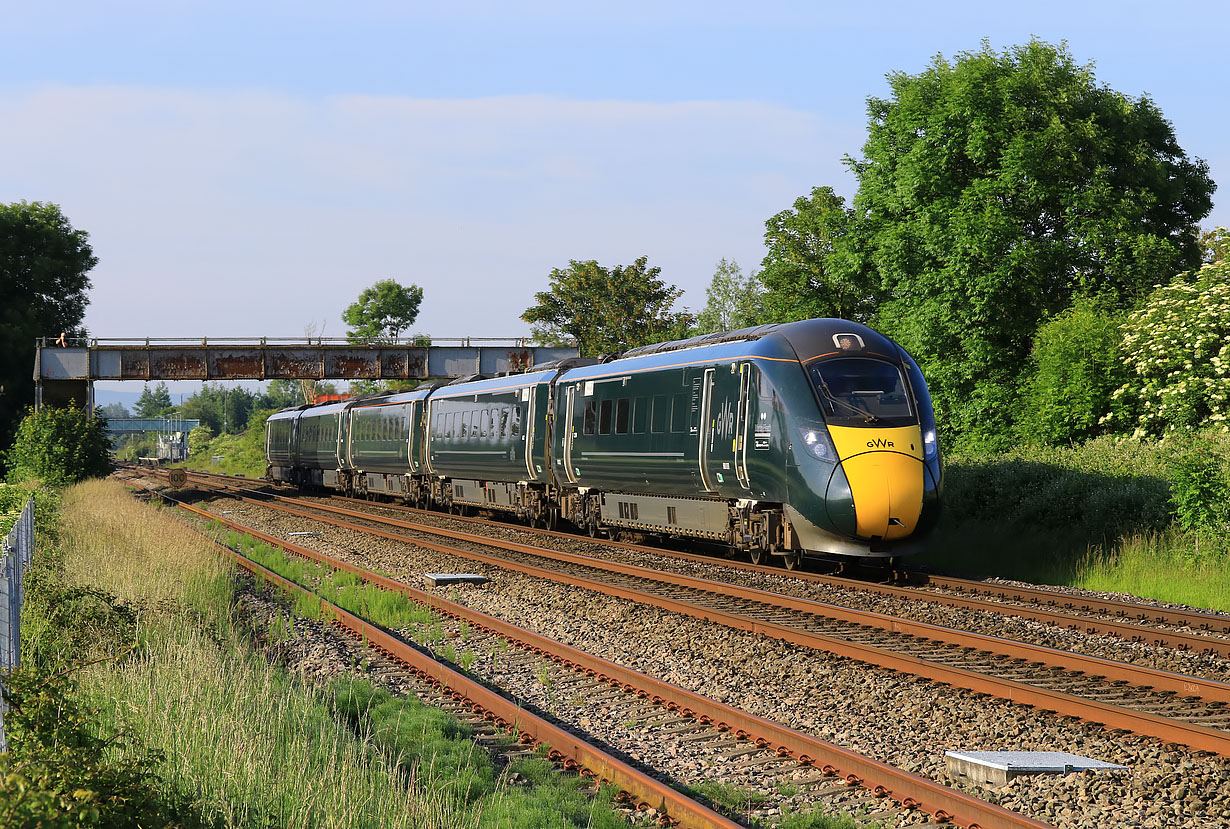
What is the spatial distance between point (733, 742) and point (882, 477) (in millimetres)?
7628

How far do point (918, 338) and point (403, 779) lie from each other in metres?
27.2

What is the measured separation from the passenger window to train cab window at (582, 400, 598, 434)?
10.6ft

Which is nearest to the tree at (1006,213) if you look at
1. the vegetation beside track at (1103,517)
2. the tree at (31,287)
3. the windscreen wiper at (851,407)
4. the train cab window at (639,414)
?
the vegetation beside track at (1103,517)

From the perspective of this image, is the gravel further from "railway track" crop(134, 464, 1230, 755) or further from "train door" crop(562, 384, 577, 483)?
"train door" crop(562, 384, 577, 483)

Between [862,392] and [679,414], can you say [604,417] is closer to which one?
[679,414]

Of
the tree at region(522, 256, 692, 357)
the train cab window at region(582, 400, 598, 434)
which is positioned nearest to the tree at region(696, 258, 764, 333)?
the tree at region(522, 256, 692, 357)

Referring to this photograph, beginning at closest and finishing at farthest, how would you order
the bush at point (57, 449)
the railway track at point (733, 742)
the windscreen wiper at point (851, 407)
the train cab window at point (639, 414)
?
the railway track at point (733, 742), the windscreen wiper at point (851, 407), the train cab window at point (639, 414), the bush at point (57, 449)

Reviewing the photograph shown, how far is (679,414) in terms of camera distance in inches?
734

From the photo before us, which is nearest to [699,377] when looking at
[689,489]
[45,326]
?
[689,489]

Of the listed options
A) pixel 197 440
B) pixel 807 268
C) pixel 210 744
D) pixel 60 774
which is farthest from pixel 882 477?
pixel 197 440

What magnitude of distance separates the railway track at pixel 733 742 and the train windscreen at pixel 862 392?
223 inches

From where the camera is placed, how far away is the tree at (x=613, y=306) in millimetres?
58781

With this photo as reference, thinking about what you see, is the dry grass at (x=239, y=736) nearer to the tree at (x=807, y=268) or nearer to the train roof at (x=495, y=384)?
the train roof at (x=495, y=384)

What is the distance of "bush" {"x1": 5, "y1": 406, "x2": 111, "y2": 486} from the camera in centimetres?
3909
